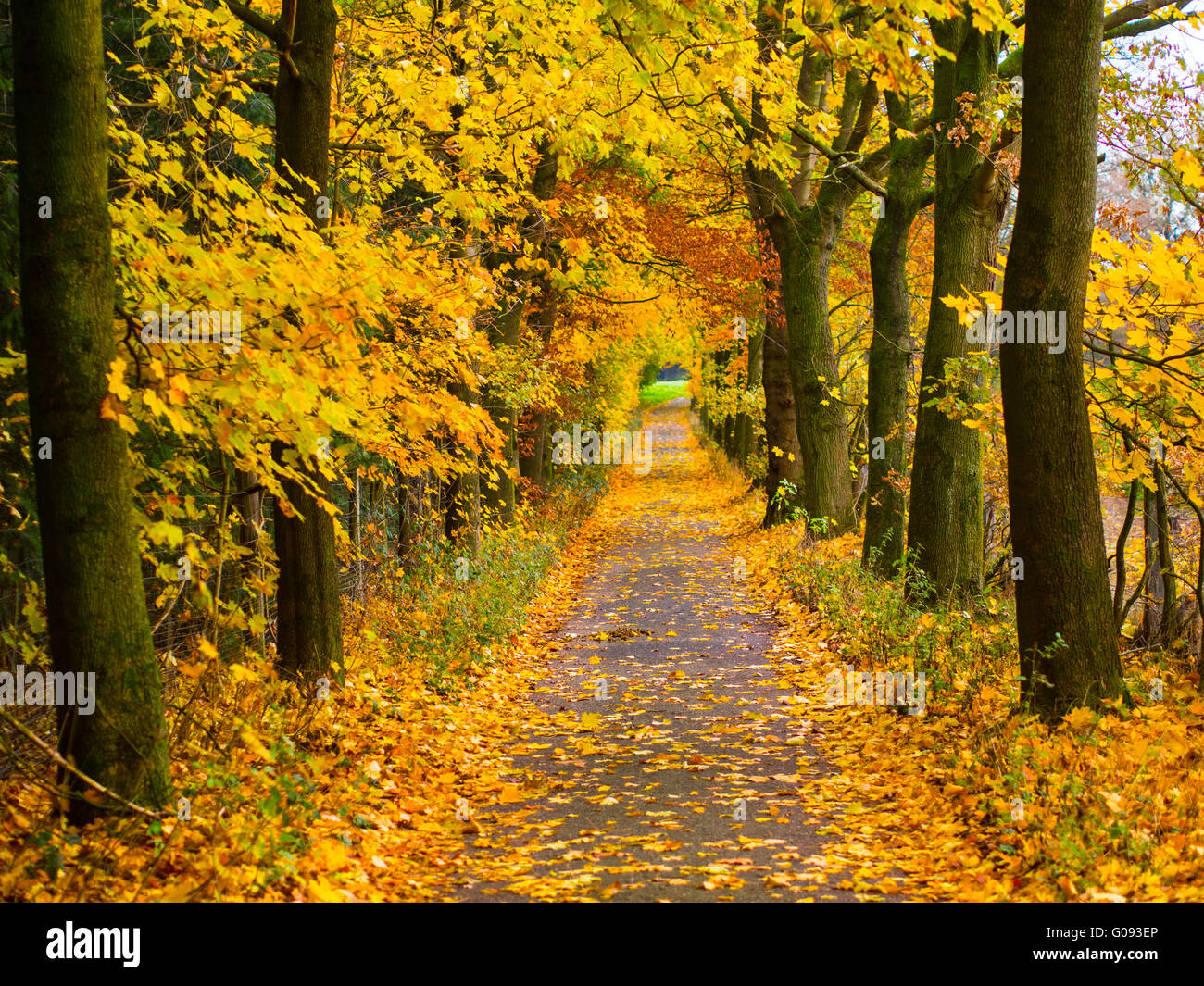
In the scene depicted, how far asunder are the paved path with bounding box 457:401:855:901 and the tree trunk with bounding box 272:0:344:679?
1.98 metres

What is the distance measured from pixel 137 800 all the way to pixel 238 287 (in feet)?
9.31

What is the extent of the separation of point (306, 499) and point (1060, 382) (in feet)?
19.1

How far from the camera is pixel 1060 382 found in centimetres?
652

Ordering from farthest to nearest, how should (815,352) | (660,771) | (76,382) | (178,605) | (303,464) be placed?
(815,352) → (178,605) → (303,464) → (660,771) → (76,382)

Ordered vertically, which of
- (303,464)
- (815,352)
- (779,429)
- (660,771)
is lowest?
(660,771)

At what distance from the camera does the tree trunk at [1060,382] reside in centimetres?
640

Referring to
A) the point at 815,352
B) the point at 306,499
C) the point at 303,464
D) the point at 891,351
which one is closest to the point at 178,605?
the point at 306,499

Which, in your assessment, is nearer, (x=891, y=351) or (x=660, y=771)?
(x=660, y=771)

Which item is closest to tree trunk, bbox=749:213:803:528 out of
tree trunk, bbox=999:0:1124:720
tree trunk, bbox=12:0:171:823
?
tree trunk, bbox=999:0:1124:720

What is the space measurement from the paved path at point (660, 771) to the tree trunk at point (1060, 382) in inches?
77.7

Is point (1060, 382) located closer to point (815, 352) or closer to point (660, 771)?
point (660, 771)

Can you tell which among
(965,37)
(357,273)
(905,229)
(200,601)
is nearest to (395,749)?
(200,601)

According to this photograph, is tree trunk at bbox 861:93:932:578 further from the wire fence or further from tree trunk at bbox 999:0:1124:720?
the wire fence

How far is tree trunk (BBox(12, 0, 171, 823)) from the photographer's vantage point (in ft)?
15.6
